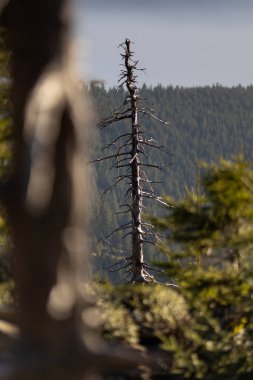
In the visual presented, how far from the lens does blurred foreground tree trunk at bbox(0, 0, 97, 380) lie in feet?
6.03

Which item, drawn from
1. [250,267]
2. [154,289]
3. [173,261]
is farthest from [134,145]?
[250,267]

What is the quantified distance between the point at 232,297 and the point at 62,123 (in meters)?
6.80

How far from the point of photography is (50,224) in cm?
186

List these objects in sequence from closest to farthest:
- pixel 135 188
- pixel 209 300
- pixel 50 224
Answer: pixel 50 224, pixel 209 300, pixel 135 188

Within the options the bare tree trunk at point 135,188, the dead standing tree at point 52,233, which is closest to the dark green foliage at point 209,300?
the dead standing tree at point 52,233

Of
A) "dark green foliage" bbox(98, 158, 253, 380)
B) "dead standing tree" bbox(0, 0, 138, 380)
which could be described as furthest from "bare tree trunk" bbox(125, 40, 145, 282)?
"dead standing tree" bbox(0, 0, 138, 380)

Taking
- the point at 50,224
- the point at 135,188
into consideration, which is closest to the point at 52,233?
the point at 50,224

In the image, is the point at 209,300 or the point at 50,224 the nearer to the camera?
the point at 50,224

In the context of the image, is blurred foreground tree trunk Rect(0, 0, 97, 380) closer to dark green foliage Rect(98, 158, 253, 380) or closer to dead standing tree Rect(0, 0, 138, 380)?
dead standing tree Rect(0, 0, 138, 380)

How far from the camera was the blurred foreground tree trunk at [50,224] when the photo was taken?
1.84 m

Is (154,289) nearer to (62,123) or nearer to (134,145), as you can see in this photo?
(62,123)

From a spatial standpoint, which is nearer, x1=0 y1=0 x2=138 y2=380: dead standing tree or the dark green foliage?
x1=0 y1=0 x2=138 y2=380: dead standing tree

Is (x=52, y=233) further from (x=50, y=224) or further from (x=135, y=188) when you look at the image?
(x=135, y=188)

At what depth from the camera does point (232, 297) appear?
329 inches
